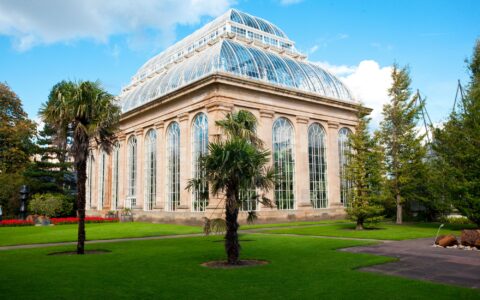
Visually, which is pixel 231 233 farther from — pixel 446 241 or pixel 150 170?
pixel 150 170

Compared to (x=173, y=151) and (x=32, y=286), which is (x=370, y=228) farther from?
(x=32, y=286)

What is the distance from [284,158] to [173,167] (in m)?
11.7

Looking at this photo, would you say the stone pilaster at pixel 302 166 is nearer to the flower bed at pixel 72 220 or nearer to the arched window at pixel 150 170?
the arched window at pixel 150 170

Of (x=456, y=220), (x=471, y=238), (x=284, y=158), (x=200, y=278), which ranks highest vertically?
(x=284, y=158)

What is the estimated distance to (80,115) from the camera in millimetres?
20641

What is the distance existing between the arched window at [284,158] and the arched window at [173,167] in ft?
33.3

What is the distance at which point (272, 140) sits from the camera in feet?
138

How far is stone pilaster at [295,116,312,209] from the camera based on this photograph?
43.5 m

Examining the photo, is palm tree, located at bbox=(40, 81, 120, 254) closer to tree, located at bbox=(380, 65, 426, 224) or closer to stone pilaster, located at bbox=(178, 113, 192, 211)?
stone pilaster, located at bbox=(178, 113, 192, 211)

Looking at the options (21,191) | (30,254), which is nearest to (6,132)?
(21,191)

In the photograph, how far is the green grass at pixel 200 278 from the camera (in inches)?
405

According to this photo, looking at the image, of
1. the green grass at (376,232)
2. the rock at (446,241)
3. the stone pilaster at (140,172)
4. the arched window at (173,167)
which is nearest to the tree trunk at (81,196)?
the green grass at (376,232)

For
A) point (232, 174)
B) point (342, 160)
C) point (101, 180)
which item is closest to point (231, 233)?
point (232, 174)

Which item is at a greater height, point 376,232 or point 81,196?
point 81,196
